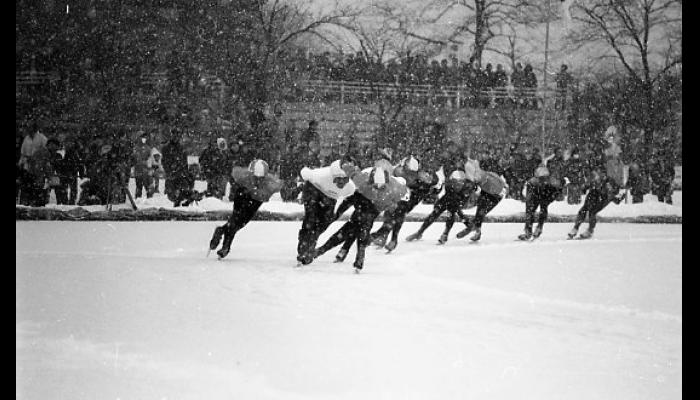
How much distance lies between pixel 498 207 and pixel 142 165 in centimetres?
450

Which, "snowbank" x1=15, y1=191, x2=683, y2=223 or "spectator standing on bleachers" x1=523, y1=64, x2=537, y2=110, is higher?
"spectator standing on bleachers" x1=523, y1=64, x2=537, y2=110

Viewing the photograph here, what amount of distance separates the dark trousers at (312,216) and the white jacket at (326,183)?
0.06 metres

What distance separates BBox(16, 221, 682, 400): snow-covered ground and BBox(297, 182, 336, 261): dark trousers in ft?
0.67

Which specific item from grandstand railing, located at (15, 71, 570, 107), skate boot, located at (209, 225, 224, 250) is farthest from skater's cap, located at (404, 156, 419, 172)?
skate boot, located at (209, 225, 224, 250)

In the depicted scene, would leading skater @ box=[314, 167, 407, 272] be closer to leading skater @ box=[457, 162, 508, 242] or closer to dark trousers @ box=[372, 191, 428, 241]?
dark trousers @ box=[372, 191, 428, 241]

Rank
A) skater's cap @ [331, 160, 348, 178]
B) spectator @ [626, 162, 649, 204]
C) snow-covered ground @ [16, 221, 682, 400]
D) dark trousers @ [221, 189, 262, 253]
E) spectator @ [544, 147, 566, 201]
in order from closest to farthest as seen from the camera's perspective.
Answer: snow-covered ground @ [16, 221, 682, 400], skater's cap @ [331, 160, 348, 178], dark trousers @ [221, 189, 262, 253], spectator @ [544, 147, 566, 201], spectator @ [626, 162, 649, 204]

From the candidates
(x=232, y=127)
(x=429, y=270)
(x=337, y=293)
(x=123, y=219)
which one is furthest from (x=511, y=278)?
(x=123, y=219)

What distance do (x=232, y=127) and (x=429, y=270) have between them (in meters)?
2.25

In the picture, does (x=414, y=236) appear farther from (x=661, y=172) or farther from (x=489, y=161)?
(x=661, y=172)

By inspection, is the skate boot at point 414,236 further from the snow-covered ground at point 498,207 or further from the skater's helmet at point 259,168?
the skater's helmet at point 259,168

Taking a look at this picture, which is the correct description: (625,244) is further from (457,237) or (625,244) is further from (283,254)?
(283,254)

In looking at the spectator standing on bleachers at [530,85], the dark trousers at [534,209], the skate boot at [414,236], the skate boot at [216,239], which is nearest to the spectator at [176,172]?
the skate boot at [216,239]

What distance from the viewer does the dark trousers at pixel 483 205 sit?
8.82m

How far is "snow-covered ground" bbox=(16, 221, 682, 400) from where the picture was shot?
15.0 feet
